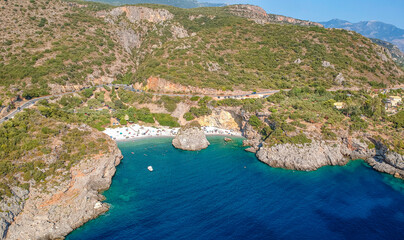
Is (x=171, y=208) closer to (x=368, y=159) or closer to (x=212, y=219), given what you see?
(x=212, y=219)

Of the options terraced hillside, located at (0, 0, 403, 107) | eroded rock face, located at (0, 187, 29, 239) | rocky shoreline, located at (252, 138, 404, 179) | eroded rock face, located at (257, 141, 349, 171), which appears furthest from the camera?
terraced hillside, located at (0, 0, 403, 107)

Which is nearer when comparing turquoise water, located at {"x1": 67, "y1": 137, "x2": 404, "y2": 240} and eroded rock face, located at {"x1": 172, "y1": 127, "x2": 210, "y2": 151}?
turquoise water, located at {"x1": 67, "y1": 137, "x2": 404, "y2": 240}

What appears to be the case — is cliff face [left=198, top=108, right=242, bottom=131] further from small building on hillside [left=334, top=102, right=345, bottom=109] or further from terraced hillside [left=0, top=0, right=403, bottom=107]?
small building on hillside [left=334, top=102, right=345, bottom=109]

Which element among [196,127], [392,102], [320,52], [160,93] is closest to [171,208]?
[196,127]

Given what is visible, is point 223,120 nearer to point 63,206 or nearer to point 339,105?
point 339,105

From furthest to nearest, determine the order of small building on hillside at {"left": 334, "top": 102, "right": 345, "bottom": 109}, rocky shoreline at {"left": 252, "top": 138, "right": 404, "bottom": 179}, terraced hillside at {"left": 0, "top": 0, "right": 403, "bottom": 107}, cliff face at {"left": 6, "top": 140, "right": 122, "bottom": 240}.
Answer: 1. terraced hillside at {"left": 0, "top": 0, "right": 403, "bottom": 107}
2. small building on hillside at {"left": 334, "top": 102, "right": 345, "bottom": 109}
3. rocky shoreline at {"left": 252, "top": 138, "right": 404, "bottom": 179}
4. cliff face at {"left": 6, "top": 140, "right": 122, "bottom": 240}

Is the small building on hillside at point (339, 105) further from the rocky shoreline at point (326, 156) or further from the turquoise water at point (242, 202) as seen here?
the turquoise water at point (242, 202)

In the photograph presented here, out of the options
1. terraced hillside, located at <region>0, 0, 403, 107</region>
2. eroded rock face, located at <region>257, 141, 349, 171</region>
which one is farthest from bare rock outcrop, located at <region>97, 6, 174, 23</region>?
eroded rock face, located at <region>257, 141, 349, 171</region>
